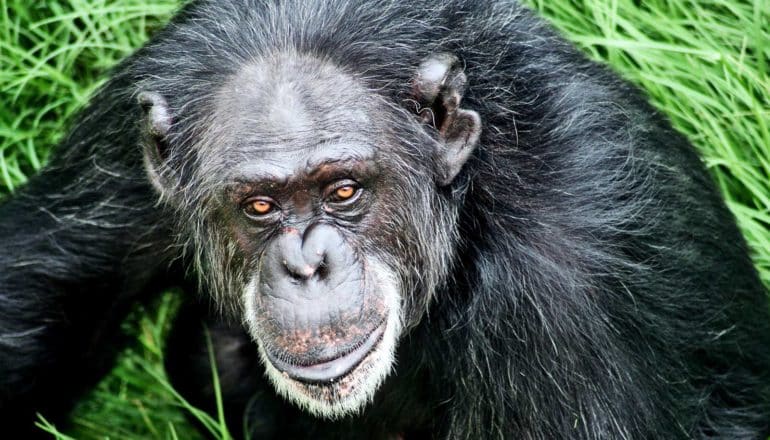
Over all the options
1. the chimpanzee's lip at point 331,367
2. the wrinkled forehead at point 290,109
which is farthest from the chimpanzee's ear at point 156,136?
the chimpanzee's lip at point 331,367

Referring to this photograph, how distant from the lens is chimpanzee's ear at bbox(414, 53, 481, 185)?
579cm

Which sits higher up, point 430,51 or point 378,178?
point 430,51

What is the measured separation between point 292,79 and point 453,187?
3.09 ft

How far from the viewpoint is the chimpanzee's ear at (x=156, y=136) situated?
5996 mm

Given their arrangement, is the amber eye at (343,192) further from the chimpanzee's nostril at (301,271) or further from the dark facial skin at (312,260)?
the chimpanzee's nostril at (301,271)

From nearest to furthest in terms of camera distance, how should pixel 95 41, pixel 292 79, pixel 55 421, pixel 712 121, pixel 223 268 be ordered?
pixel 292 79, pixel 223 268, pixel 55 421, pixel 712 121, pixel 95 41

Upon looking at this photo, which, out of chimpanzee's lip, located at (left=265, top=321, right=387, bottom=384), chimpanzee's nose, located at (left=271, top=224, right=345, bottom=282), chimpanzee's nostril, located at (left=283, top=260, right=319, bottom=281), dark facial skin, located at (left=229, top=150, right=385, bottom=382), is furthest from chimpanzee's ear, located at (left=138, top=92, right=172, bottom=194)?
chimpanzee's lip, located at (left=265, top=321, right=387, bottom=384)

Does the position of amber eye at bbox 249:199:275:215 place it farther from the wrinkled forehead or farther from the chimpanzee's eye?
the wrinkled forehead

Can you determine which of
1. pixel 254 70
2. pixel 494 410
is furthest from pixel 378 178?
pixel 494 410

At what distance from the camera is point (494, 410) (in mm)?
6027

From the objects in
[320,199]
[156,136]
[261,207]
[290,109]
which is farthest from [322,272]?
[156,136]

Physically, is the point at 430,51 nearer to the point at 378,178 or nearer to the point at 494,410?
the point at 378,178

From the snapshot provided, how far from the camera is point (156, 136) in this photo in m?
6.05

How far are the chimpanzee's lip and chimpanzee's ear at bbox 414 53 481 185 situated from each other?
936 millimetres
